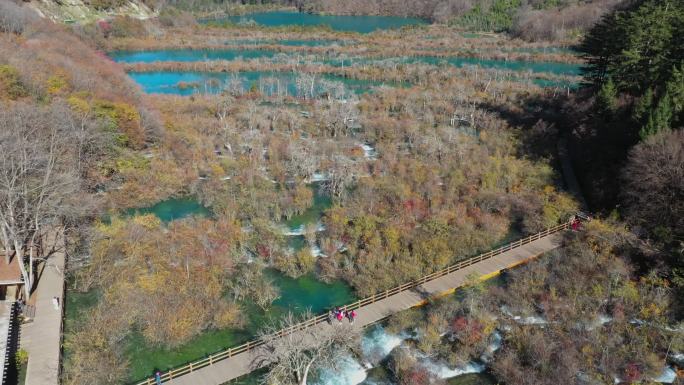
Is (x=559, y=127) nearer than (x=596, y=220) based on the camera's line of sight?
No

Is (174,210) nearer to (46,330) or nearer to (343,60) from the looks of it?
(46,330)

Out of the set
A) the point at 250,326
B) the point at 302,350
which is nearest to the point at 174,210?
the point at 250,326

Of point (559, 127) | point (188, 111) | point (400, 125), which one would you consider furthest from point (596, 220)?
point (188, 111)

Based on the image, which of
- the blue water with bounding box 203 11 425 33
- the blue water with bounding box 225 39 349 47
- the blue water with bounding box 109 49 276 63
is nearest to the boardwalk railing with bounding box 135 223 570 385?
the blue water with bounding box 109 49 276 63

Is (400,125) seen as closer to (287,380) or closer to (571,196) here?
(571,196)

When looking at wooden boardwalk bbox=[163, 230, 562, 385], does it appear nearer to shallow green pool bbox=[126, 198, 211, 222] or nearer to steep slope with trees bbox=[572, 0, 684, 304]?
steep slope with trees bbox=[572, 0, 684, 304]

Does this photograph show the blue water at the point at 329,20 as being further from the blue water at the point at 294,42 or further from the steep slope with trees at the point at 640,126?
the steep slope with trees at the point at 640,126
